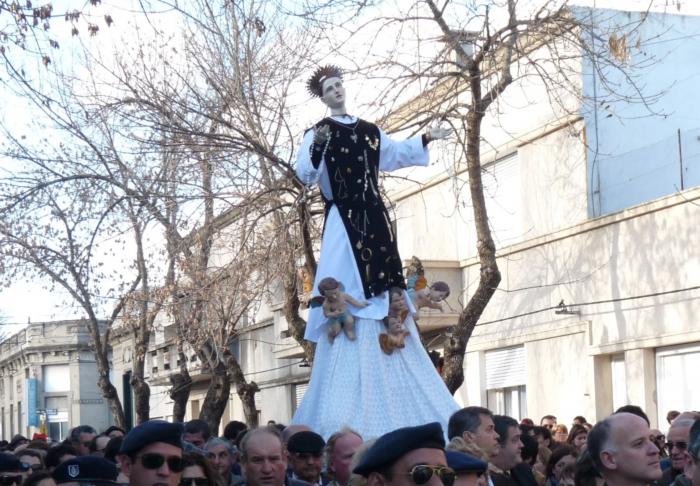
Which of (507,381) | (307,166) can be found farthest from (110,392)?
(307,166)

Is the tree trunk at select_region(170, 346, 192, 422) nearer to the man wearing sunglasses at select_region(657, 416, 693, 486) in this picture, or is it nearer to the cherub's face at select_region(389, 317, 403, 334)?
the cherub's face at select_region(389, 317, 403, 334)

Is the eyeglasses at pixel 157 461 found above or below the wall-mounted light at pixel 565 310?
below

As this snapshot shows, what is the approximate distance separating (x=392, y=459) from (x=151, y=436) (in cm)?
174

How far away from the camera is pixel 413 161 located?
1012 cm

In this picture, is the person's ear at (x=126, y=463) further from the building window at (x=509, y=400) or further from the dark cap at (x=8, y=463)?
the building window at (x=509, y=400)

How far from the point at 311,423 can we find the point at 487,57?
703 centimetres

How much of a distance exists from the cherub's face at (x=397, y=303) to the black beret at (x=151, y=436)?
14.0ft

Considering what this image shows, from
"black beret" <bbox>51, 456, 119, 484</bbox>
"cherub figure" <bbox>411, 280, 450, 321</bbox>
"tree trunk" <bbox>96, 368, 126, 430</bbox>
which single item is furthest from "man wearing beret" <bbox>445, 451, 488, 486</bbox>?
"tree trunk" <bbox>96, 368, 126, 430</bbox>

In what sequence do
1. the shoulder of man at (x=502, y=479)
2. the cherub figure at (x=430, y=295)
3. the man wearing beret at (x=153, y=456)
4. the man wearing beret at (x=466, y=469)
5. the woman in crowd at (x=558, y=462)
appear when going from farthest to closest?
the cherub figure at (x=430, y=295) → the woman in crowd at (x=558, y=462) → the shoulder of man at (x=502, y=479) → the man wearing beret at (x=153, y=456) → the man wearing beret at (x=466, y=469)

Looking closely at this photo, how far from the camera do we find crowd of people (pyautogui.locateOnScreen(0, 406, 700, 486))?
4375 mm

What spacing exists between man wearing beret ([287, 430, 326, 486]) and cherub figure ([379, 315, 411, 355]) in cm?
222

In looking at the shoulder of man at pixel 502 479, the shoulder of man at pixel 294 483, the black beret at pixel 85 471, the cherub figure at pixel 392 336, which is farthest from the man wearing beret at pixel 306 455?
the cherub figure at pixel 392 336

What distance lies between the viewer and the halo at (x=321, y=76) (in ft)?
32.8

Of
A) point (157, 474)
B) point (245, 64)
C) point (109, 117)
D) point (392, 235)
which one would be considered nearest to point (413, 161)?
point (392, 235)
